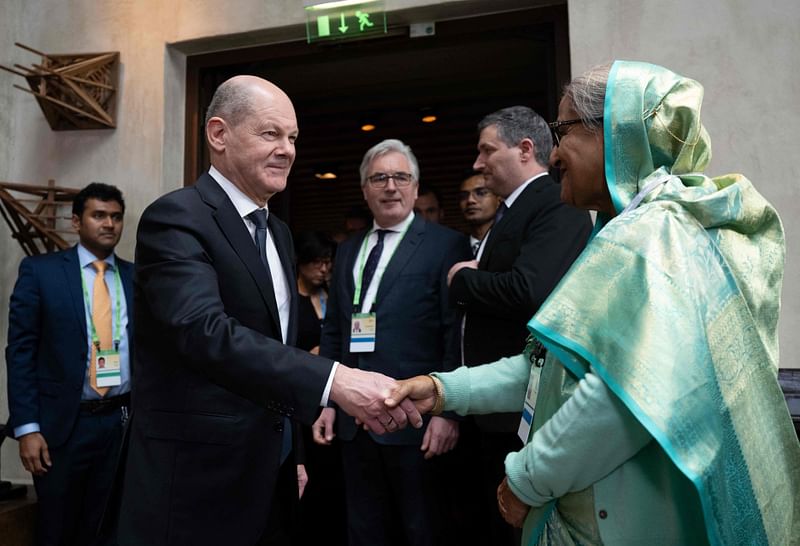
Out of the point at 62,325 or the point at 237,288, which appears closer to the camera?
the point at 237,288

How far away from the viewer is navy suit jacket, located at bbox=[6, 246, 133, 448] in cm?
280

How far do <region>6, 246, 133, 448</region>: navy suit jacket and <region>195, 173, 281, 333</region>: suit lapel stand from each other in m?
1.66

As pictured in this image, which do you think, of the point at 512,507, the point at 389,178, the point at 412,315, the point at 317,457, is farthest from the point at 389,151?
the point at 512,507

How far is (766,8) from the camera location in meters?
2.81

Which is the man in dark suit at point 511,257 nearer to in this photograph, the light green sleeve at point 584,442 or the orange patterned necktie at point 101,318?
the light green sleeve at point 584,442

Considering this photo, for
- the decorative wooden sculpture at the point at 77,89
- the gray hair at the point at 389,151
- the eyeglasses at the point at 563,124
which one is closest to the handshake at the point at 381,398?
the eyeglasses at the point at 563,124

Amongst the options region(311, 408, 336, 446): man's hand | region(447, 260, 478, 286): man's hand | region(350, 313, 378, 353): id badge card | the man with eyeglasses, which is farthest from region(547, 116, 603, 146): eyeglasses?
the man with eyeglasses

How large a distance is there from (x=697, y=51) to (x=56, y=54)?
3.38m

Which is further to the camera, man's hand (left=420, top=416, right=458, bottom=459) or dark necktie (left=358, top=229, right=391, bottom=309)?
dark necktie (left=358, top=229, right=391, bottom=309)

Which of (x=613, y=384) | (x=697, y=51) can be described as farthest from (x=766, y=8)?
(x=613, y=384)

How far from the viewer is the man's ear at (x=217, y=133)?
1736 mm

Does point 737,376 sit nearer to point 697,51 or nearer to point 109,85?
point 697,51

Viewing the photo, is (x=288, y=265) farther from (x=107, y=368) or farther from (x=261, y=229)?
(x=107, y=368)

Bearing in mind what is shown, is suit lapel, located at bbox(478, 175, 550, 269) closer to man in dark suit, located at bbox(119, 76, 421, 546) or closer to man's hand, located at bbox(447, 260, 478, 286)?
man's hand, located at bbox(447, 260, 478, 286)
